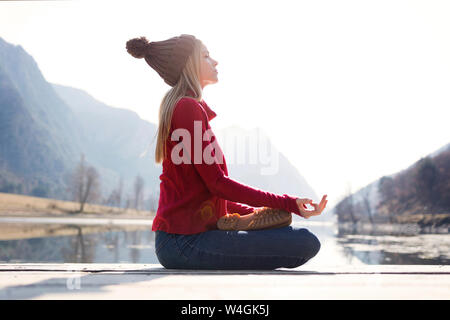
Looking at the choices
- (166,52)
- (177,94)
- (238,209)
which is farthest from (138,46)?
(238,209)

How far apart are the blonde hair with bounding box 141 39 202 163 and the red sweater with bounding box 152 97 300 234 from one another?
53 mm

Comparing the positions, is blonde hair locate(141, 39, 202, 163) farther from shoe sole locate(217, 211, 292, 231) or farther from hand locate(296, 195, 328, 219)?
hand locate(296, 195, 328, 219)

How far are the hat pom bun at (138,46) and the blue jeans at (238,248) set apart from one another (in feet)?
4.19

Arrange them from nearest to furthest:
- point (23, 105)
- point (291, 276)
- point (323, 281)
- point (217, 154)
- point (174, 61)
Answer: point (323, 281), point (291, 276), point (217, 154), point (174, 61), point (23, 105)

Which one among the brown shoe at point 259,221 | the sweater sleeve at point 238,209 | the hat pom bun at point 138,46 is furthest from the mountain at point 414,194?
the hat pom bun at point 138,46

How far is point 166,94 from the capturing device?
3.14 m

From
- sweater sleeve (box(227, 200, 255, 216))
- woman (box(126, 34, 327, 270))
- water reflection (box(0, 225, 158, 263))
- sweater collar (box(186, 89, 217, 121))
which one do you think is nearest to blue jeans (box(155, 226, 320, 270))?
woman (box(126, 34, 327, 270))

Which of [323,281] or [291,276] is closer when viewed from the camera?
[323,281]

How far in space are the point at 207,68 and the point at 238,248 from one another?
1274 mm

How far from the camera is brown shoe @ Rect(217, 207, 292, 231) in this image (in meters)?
2.86

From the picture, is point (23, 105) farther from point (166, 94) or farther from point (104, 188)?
point (166, 94)
